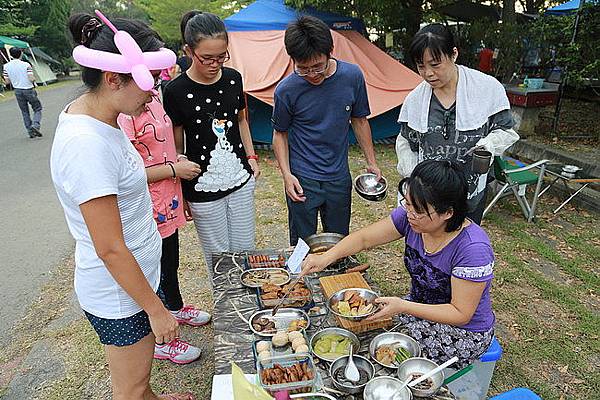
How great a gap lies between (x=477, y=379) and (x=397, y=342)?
0.60 meters

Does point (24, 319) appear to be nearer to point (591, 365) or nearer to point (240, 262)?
point (240, 262)

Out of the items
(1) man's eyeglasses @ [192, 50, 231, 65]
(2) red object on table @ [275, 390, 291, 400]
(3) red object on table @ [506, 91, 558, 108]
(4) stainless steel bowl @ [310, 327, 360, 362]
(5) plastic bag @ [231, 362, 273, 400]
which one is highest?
(1) man's eyeglasses @ [192, 50, 231, 65]

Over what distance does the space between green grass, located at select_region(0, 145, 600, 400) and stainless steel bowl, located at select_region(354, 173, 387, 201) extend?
0.99m

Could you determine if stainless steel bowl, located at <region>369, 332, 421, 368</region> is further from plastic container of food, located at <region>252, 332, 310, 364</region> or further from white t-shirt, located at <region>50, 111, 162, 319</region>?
white t-shirt, located at <region>50, 111, 162, 319</region>

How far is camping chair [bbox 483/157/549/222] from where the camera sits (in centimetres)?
440

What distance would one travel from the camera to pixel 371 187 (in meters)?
2.74

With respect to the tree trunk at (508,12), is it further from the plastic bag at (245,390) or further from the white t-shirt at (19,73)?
the plastic bag at (245,390)

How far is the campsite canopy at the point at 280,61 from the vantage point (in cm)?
677

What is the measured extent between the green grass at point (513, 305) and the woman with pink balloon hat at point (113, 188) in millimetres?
1109

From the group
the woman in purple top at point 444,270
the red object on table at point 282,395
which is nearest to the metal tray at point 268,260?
the woman in purple top at point 444,270

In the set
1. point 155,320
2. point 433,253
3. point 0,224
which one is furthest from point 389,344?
point 0,224

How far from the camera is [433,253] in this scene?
5.79ft

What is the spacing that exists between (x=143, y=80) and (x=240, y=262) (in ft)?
4.10

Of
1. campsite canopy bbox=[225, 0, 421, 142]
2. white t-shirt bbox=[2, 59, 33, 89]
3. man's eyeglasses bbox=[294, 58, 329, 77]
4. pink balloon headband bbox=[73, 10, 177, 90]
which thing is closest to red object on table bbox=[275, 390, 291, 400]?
pink balloon headband bbox=[73, 10, 177, 90]
